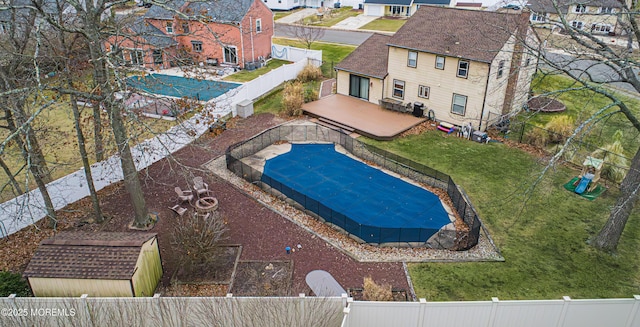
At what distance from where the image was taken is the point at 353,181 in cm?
2058

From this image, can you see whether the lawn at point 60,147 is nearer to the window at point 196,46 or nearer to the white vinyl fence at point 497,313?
the white vinyl fence at point 497,313

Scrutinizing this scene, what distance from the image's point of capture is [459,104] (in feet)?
86.7

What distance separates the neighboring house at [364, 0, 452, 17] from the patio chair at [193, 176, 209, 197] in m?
47.2

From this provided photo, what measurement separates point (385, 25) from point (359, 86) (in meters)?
27.0

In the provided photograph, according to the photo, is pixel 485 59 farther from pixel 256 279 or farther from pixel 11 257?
pixel 11 257

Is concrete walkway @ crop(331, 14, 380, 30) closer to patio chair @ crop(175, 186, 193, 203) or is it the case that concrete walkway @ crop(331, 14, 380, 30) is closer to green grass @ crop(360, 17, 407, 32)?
green grass @ crop(360, 17, 407, 32)

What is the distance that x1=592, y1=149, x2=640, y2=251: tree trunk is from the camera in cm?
1545

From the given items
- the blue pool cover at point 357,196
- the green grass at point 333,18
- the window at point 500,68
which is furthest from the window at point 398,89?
the green grass at point 333,18

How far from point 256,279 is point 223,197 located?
5.67m

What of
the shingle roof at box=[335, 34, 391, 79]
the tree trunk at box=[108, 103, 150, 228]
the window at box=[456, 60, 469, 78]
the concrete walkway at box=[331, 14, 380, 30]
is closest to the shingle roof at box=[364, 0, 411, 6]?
the concrete walkway at box=[331, 14, 380, 30]

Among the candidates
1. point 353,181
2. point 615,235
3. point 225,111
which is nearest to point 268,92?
point 225,111

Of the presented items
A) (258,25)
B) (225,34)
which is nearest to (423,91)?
(258,25)

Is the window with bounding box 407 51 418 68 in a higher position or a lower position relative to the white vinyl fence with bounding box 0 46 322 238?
higher

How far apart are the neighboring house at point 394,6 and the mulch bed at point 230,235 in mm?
45076
